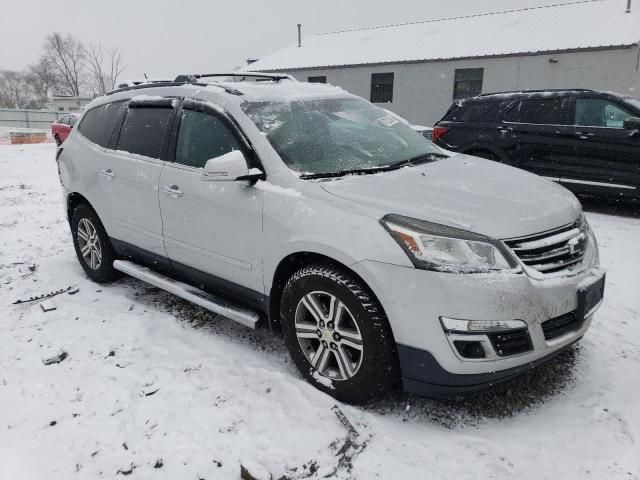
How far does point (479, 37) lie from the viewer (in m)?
21.7

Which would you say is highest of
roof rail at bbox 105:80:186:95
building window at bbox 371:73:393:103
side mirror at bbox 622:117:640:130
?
building window at bbox 371:73:393:103

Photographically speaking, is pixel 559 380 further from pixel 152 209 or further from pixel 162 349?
pixel 152 209

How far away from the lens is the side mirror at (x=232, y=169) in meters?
2.73

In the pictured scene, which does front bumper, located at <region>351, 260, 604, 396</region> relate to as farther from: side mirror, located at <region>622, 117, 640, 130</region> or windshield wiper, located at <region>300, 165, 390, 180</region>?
side mirror, located at <region>622, 117, 640, 130</region>

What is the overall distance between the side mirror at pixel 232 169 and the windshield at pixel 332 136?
234 millimetres

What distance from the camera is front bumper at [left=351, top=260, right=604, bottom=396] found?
2.15 m

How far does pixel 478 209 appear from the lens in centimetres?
238

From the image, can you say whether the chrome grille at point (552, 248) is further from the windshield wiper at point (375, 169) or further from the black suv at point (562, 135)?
the black suv at point (562, 135)

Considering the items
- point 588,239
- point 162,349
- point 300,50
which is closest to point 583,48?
point 300,50

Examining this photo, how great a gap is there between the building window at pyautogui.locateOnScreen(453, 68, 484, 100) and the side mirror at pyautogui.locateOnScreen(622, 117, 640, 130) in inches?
596

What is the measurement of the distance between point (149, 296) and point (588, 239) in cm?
341

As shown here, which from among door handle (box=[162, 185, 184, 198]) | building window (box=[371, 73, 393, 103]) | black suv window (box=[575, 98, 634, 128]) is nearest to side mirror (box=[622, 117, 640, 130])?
black suv window (box=[575, 98, 634, 128])

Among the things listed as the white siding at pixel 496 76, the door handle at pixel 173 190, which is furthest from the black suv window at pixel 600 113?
the white siding at pixel 496 76

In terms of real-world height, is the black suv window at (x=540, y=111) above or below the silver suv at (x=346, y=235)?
above
